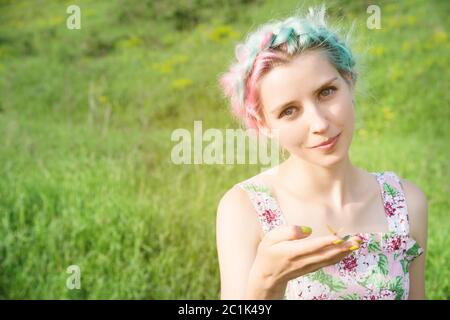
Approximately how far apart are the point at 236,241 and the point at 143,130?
2522 mm

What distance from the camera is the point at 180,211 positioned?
3482mm

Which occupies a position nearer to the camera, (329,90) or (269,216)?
(329,90)

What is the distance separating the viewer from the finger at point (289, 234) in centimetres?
149

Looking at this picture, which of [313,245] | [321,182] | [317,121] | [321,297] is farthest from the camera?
[321,182]

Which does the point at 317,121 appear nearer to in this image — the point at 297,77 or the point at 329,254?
the point at 297,77

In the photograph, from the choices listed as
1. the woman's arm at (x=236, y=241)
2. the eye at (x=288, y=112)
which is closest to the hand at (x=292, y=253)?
the woman's arm at (x=236, y=241)

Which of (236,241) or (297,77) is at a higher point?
(297,77)

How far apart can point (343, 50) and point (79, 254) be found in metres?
1.82

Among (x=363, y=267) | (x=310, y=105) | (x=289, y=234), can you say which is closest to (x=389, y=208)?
(x=363, y=267)

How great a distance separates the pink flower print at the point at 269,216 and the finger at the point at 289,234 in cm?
45

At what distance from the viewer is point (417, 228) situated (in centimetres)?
212

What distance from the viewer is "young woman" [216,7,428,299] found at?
190 centimetres
